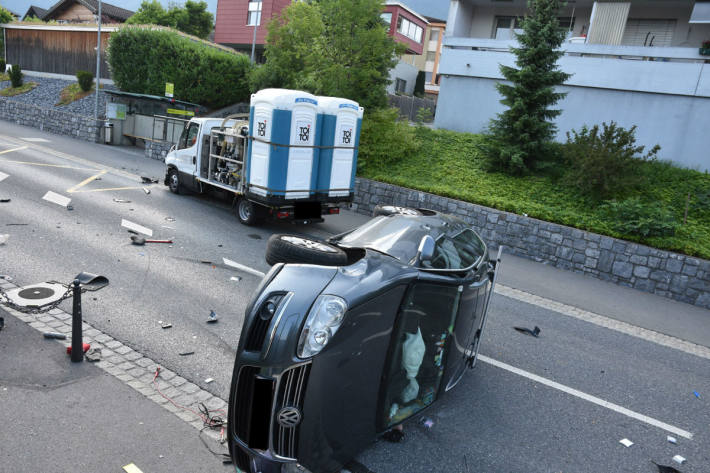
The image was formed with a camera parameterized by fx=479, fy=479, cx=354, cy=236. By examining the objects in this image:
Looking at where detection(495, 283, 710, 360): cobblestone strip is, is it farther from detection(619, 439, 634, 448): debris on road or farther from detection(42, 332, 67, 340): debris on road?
detection(42, 332, 67, 340): debris on road

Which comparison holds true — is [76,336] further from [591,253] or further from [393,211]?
[591,253]

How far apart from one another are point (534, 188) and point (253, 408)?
1275 centimetres

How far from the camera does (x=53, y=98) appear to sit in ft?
104

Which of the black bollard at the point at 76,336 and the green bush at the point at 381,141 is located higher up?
the green bush at the point at 381,141

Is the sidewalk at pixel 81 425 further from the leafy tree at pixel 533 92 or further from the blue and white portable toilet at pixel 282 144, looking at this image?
the leafy tree at pixel 533 92

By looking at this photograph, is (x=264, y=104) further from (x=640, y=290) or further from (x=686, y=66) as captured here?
(x=686, y=66)

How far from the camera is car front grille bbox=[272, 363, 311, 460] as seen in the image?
299cm

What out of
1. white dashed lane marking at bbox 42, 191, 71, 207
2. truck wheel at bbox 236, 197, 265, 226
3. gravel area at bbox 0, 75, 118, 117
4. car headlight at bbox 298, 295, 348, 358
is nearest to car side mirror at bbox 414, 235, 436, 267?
car headlight at bbox 298, 295, 348, 358

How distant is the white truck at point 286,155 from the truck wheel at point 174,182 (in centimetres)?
140

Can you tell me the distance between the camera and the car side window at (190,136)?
1324cm

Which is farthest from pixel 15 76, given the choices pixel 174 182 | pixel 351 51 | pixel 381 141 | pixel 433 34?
pixel 433 34

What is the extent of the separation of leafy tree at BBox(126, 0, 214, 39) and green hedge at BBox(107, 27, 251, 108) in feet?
60.8

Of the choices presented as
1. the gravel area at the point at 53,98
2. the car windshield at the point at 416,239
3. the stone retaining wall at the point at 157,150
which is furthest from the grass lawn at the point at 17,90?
the car windshield at the point at 416,239

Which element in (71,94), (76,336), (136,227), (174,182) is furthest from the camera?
(71,94)
